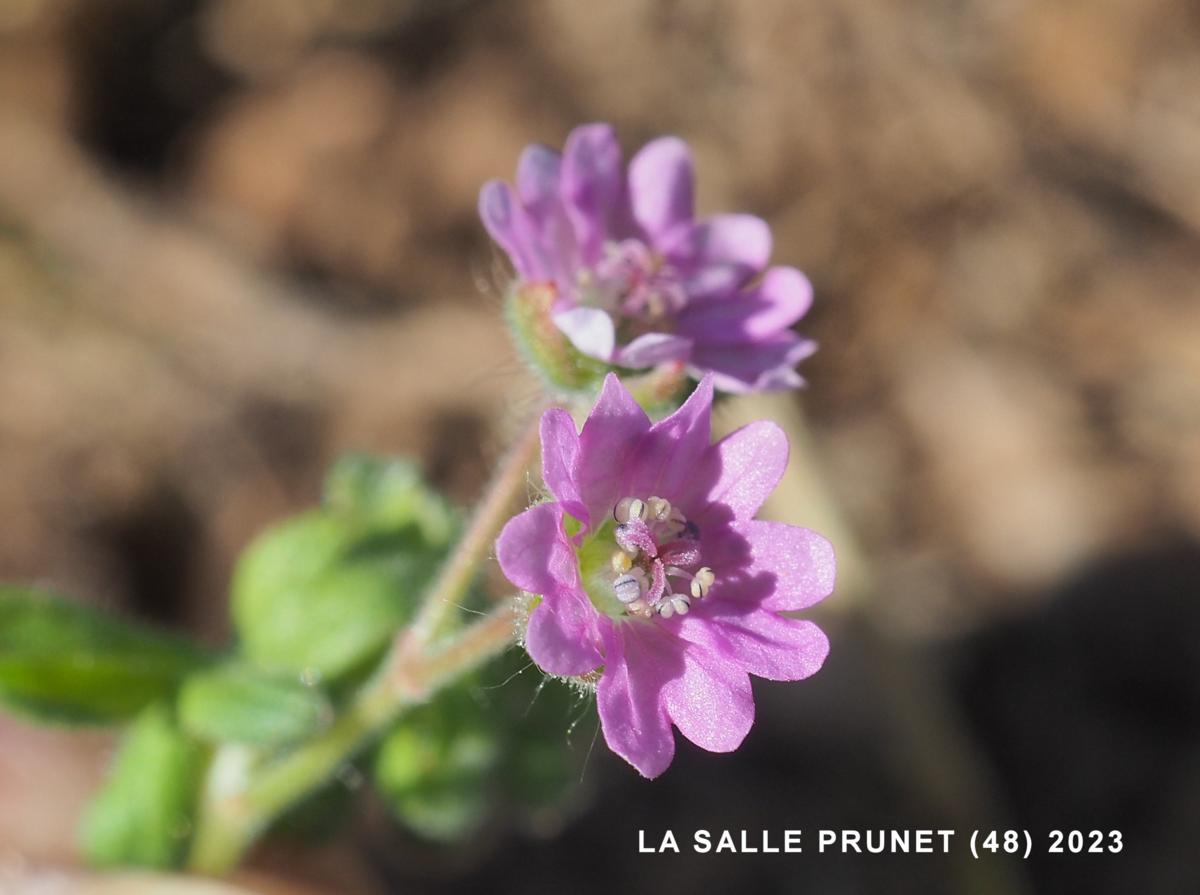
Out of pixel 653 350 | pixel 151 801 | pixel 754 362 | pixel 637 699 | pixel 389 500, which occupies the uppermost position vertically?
pixel 389 500

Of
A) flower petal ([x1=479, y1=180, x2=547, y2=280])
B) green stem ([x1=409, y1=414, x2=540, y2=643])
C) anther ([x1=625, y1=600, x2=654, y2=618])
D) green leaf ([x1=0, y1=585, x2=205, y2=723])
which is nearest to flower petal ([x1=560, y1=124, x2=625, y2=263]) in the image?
flower petal ([x1=479, y1=180, x2=547, y2=280])

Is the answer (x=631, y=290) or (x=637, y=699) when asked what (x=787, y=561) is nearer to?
(x=637, y=699)

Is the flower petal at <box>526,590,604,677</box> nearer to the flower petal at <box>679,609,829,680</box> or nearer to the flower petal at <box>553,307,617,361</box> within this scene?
the flower petal at <box>679,609,829,680</box>

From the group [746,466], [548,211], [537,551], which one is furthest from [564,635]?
[548,211]

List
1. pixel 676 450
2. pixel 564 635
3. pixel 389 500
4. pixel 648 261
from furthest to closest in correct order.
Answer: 1. pixel 389 500
2. pixel 648 261
3. pixel 676 450
4. pixel 564 635

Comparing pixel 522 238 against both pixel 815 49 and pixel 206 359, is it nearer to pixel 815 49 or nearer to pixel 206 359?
pixel 206 359

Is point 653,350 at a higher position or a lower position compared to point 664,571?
higher
